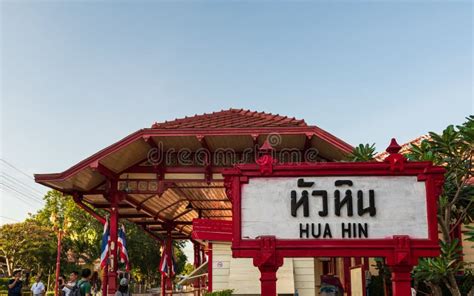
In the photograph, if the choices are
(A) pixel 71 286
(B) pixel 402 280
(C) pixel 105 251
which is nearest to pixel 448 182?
(B) pixel 402 280

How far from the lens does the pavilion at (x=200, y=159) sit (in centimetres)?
1190

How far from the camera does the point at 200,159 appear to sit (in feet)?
45.1

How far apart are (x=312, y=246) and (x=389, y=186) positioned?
1.04m

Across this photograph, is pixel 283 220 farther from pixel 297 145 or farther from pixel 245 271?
pixel 297 145

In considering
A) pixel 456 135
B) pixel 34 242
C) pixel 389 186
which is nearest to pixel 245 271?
pixel 456 135

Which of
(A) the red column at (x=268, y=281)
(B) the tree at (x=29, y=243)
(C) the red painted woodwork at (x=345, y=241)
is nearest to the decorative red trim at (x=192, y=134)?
(C) the red painted woodwork at (x=345, y=241)

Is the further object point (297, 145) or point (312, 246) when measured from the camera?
point (297, 145)

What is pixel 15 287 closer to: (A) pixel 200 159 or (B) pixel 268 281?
(A) pixel 200 159

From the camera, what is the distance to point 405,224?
4980 millimetres

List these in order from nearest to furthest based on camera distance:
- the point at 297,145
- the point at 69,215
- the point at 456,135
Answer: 1. the point at 456,135
2. the point at 297,145
3. the point at 69,215

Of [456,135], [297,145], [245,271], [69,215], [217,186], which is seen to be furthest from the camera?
[69,215]

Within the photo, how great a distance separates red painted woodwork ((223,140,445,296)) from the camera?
491cm

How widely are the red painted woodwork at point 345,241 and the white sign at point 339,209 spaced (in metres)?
0.06

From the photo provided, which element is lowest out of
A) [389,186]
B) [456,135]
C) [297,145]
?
[389,186]
